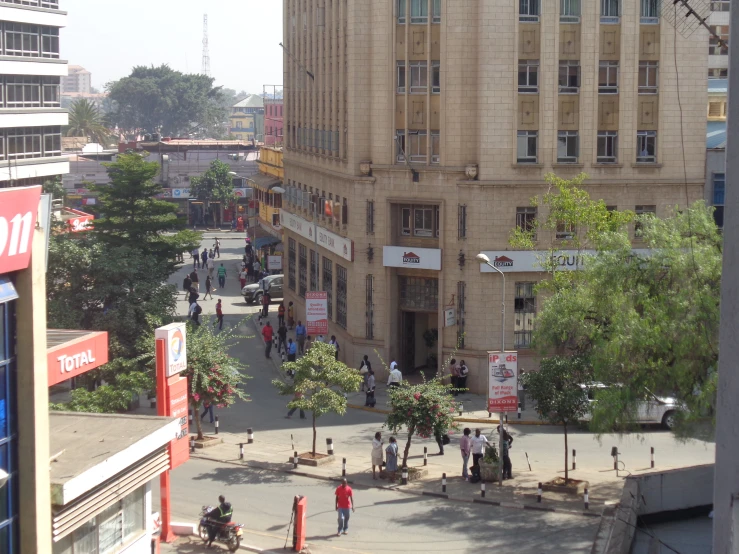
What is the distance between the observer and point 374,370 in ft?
136

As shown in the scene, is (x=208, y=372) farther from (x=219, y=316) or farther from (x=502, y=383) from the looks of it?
(x=219, y=316)

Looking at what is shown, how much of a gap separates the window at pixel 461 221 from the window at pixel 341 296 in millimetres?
6575

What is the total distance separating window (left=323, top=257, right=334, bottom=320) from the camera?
4606cm

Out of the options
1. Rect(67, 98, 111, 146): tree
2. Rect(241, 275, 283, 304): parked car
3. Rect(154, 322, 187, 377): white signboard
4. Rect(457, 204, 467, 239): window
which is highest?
Rect(67, 98, 111, 146): tree

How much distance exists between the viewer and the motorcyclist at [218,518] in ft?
78.6

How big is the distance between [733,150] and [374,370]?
2909 cm

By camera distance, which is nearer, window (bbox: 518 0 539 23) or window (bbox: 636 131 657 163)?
window (bbox: 518 0 539 23)

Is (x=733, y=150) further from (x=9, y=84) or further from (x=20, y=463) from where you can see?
(x=9, y=84)

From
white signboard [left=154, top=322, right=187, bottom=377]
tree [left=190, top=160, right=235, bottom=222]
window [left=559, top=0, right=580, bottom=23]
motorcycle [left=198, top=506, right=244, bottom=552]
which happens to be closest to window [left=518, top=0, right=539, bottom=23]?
window [left=559, top=0, right=580, bottom=23]

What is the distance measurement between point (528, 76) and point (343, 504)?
1970 centimetres

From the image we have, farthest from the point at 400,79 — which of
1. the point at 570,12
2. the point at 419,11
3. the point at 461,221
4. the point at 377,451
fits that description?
the point at 377,451

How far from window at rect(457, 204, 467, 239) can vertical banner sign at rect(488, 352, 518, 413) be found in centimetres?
1053

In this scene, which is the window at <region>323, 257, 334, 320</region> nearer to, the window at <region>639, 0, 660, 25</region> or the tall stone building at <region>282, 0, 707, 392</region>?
the tall stone building at <region>282, 0, 707, 392</region>

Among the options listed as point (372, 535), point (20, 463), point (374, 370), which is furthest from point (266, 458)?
point (20, 463)
